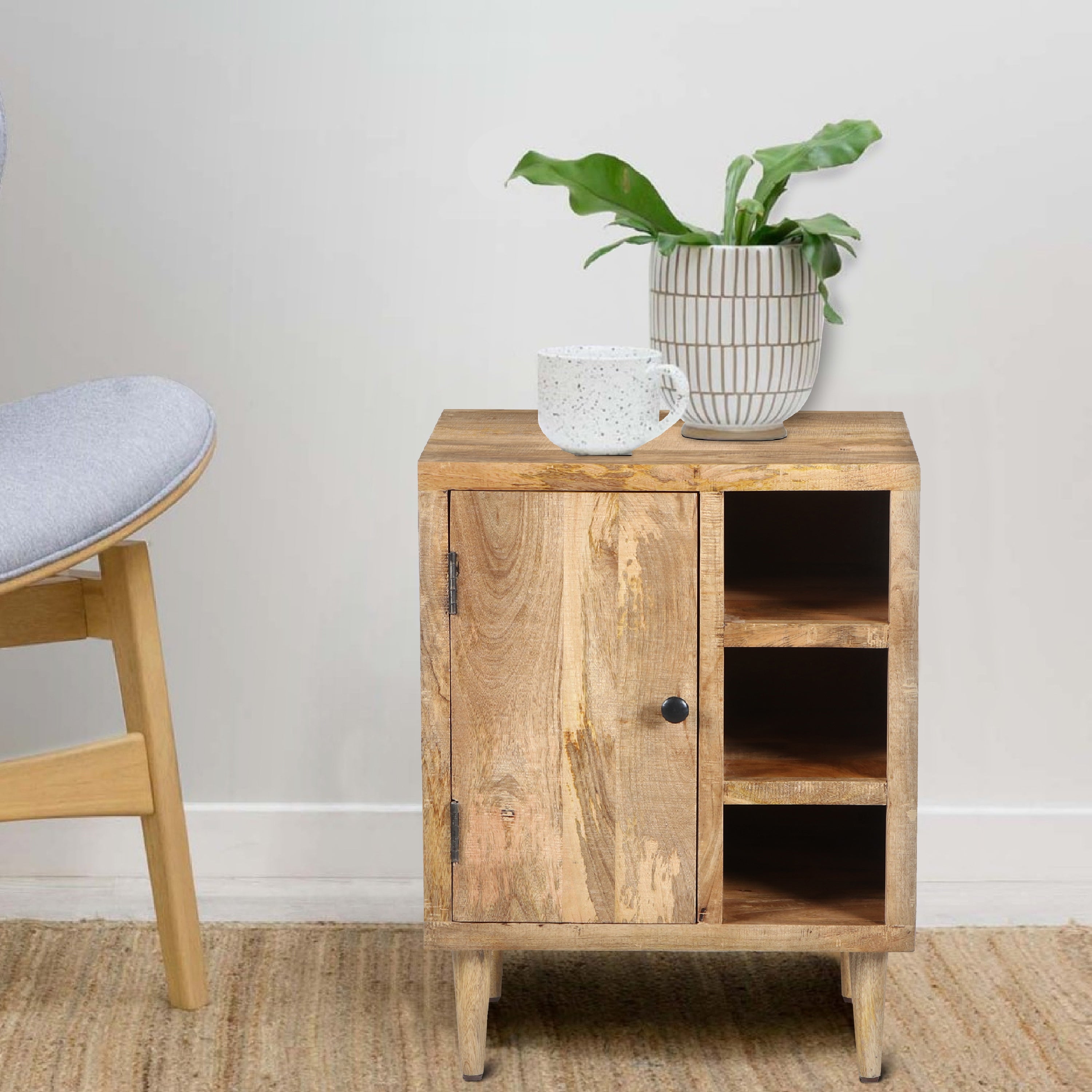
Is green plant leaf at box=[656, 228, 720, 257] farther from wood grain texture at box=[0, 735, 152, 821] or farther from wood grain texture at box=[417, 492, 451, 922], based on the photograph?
wood grain texture at box=[0, 735, 152, 821]

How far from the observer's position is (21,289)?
4.84 ft

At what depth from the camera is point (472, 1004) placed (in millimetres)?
1212

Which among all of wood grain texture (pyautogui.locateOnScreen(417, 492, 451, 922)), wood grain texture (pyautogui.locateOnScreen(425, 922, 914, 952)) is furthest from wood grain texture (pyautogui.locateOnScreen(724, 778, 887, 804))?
wood grain texture (pyautogui.locateOnScreen(417, 492, 451, 922))

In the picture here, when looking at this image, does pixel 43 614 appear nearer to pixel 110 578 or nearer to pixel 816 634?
pixel 110 578

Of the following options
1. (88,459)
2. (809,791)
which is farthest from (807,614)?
(88,459)

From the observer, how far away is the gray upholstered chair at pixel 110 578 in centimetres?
107

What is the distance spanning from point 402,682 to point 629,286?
465 millimetres

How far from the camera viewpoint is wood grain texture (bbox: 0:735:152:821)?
118 cm

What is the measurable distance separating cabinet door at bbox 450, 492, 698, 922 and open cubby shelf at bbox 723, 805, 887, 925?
3.1 inches

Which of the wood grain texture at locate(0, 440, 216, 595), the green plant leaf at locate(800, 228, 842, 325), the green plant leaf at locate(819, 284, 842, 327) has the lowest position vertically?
the wood grain texture at locate(0, 440, 216, 595)

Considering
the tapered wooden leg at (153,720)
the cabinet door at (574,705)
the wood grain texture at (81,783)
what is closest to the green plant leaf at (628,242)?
the cabinet door at (574,705)

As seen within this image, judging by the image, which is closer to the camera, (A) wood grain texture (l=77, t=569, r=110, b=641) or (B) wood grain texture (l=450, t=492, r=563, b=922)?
(B) wood grain texture (l=450, t=492, r=563, b=922)

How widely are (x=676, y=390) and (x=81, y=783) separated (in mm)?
582

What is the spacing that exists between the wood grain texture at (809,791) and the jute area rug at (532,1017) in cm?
25
